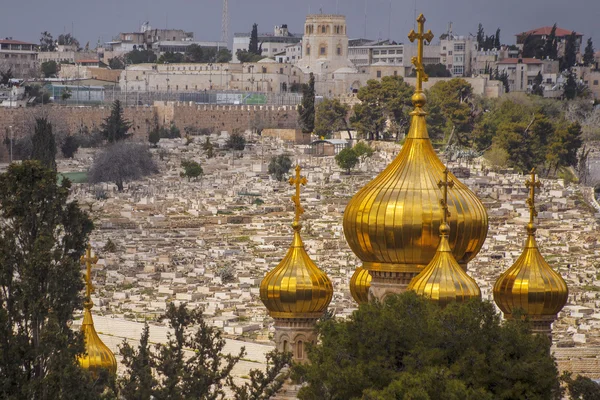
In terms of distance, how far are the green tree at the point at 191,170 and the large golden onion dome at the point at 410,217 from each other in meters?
61.5

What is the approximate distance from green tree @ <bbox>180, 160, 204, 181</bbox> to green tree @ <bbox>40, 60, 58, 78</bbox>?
58032 mm

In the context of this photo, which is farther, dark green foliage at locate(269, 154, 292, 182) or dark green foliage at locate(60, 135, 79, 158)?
dark green foliage at locate(60, 135, 79, 158)

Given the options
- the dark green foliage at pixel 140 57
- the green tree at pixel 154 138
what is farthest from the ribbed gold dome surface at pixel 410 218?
the dark green foliage at pixel 140 57

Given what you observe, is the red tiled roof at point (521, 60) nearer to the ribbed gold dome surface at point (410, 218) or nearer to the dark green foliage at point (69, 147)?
the dark green foliage at point (69, 147)

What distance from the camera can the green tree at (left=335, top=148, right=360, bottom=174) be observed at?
295ft

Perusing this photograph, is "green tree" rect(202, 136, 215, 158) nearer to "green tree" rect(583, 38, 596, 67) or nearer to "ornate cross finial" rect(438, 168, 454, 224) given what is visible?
"green tree" rect(583, 38, 596, 67)

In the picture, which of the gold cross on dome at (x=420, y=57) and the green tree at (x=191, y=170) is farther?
the green tree at (x=191, y=170)

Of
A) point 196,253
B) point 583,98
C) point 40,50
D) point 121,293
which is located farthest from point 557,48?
point 121,293

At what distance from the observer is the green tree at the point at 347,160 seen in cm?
8988

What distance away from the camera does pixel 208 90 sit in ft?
449

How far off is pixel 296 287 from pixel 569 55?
4879 inches

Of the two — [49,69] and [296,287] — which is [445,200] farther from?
[49,69]

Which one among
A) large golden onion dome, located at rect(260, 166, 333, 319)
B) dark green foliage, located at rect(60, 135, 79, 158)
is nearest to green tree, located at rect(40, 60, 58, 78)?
dark green foliage, located at rect(60, 135, 79, 158)

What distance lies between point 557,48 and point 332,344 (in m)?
133
